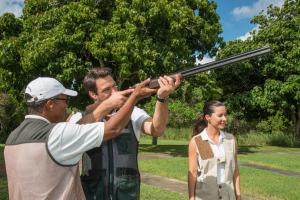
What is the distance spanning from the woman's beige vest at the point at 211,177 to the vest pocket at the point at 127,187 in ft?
4.28

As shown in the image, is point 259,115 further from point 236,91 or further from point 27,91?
point 27,91

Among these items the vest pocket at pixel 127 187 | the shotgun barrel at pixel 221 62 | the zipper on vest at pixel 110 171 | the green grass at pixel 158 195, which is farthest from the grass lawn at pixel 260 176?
the shotgun barrel at pixel 221 62

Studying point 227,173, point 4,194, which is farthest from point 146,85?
point 4,194

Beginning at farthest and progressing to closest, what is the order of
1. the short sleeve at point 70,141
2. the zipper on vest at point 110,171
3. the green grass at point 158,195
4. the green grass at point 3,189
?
the green grass at point 158,195 < the green grass at point 3,189 < the zipper on vest at point 110,171 < the short sleeve at point 70,141

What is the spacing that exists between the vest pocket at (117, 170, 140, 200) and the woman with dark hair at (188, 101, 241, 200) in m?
1.27

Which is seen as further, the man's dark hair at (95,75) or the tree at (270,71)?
the tree at (270,71)

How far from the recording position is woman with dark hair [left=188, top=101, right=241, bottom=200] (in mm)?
4762

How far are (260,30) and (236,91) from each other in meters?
3.88

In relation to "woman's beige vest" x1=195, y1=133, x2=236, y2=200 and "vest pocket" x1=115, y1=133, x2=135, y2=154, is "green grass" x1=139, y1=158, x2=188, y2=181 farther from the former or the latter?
"vest pocket" x1=115, y1=133, x2=135, y2=154

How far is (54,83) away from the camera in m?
3.18

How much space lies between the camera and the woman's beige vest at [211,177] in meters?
4.75

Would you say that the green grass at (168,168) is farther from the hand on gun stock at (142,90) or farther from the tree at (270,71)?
the tree at (270,71)

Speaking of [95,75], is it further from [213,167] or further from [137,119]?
[213,167]

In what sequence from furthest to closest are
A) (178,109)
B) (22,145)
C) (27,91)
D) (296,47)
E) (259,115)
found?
(259,115)
(296,47)
(178,109)
(27,91)
(22,145)
